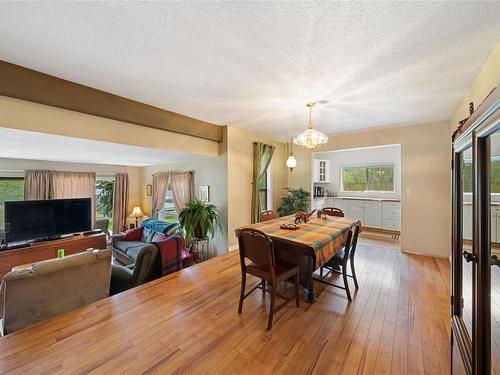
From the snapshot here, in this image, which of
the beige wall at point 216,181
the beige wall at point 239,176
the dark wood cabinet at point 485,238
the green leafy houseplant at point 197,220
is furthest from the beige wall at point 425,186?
the green leafy houseplant at point 197,220

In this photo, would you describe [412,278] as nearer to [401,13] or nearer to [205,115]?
[401,13]

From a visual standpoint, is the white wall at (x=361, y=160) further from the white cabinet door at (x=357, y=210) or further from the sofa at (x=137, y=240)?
the sofa at (x=137, y=240)

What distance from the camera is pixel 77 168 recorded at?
17.5 ft

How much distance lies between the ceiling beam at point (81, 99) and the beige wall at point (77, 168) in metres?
3.74

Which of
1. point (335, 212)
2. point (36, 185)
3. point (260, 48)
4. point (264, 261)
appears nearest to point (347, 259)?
point (264, 261)

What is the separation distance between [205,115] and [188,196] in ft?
7.05

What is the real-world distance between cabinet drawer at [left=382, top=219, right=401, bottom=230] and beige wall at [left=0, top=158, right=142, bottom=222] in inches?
287

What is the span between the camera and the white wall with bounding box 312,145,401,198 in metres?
5.77

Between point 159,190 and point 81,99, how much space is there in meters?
3.69

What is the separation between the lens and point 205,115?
11.4 feet

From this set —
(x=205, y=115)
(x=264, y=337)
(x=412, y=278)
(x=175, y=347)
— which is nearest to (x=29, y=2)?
(x=205, y=115)

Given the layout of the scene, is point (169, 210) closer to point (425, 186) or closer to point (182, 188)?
point (182, 188)

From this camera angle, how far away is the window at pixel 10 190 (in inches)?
171

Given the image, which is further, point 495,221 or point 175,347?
point 175,347
